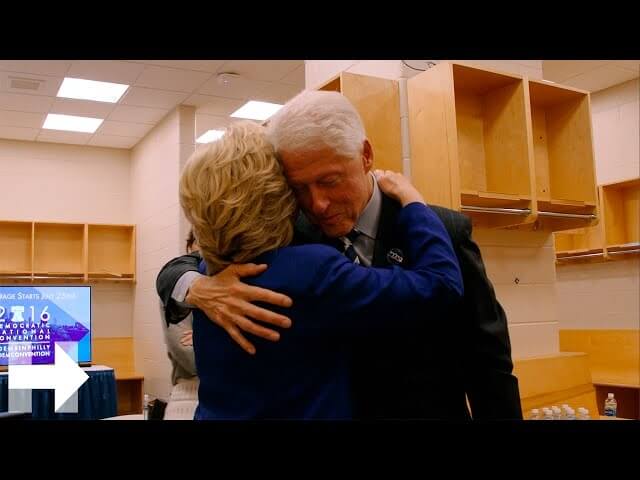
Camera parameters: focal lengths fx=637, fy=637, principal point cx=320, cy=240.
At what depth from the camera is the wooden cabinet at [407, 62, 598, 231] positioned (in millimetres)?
2279

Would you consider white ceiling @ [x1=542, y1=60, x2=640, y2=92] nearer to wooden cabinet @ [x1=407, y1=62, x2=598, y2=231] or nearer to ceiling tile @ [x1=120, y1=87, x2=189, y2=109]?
wooden cabinet @ [x1=407, y1=62, x2=598, y2=231]

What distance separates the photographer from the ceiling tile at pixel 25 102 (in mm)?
5242

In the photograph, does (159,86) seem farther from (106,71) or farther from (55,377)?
(55,377)

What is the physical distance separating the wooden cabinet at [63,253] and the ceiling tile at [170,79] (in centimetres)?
187

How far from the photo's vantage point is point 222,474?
106 centimetres

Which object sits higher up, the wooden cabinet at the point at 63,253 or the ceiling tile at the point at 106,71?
the ceiling tile at the point at 106,71

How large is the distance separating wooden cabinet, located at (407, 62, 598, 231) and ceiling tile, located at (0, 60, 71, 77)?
3.22m

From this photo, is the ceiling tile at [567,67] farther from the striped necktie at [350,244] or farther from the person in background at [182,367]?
the striped necktie at [350,244]

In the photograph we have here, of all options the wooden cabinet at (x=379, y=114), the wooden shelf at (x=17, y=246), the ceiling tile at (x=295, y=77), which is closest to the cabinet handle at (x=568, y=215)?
the wooden cabinet at (x=379, y=114)

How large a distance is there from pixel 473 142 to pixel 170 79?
124 inches

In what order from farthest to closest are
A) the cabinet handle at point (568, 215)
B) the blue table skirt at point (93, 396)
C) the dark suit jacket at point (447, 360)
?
the blue table skirt at point (93, 396)
the cabinet handle at point (568, 215)
the dark suit jacket at point (447, 360)

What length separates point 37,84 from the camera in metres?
4.96

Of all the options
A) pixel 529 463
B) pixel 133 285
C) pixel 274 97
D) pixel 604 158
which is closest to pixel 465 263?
pixel 529 463
